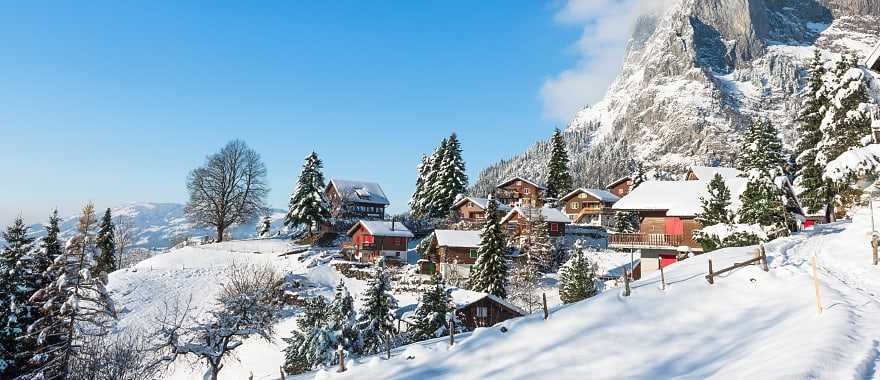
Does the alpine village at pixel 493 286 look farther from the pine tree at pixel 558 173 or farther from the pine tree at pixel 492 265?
the pine tree at pixel 558 173

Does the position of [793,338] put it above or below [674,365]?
above

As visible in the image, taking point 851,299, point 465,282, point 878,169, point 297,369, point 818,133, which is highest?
point 818,133

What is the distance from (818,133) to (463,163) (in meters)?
43.3

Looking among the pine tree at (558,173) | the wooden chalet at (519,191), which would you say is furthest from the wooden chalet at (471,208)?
the pine tree at (558,173)

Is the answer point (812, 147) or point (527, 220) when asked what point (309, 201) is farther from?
point (812, 147)

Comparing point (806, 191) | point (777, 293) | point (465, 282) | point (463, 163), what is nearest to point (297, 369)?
point (465, 282)

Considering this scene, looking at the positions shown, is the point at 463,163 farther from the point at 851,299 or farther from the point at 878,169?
the point at 851,299

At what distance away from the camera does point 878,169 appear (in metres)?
21.9

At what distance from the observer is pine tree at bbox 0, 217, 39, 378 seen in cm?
2281

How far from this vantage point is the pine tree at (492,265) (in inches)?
1672

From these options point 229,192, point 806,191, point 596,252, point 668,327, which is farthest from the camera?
point 229,192

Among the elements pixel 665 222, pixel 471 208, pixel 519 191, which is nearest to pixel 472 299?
pixel 665 222

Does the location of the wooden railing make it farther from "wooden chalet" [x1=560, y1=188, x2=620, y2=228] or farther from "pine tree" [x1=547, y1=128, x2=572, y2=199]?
"pine tree" [x1=547, y1=128, x2=572, y2=199]

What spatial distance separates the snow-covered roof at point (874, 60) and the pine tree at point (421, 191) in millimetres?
55314
